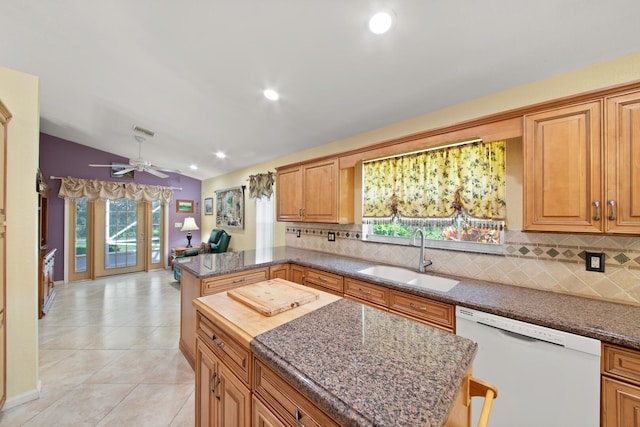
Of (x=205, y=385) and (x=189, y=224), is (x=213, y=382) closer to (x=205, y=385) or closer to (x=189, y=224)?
(x=205, y=385)

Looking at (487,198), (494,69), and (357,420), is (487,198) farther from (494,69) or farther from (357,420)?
(357,420)

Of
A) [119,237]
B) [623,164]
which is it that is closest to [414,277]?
[623,164]

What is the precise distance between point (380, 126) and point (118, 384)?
3.47 meters

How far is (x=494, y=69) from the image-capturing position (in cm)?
167

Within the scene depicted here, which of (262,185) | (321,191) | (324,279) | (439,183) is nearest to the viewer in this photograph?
(439,183)

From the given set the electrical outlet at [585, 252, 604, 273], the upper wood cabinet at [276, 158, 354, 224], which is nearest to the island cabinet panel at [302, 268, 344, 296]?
the upper wood cabinet at [276, 158, 354, 224]

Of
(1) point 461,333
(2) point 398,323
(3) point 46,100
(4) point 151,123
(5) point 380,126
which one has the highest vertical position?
(3) point 46,100

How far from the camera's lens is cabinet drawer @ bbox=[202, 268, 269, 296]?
216cm

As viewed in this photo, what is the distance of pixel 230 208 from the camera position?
5.39 m

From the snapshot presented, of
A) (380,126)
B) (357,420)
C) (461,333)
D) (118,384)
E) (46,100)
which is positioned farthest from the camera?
(46,100)

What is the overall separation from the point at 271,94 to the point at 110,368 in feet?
9.85

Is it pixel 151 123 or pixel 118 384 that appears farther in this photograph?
pixel 151 123

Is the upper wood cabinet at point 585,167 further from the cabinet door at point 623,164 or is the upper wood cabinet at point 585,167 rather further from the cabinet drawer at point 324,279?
the cabinet drawer at point 324,279

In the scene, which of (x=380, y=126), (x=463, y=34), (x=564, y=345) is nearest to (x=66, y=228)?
(x=380, y=126)
